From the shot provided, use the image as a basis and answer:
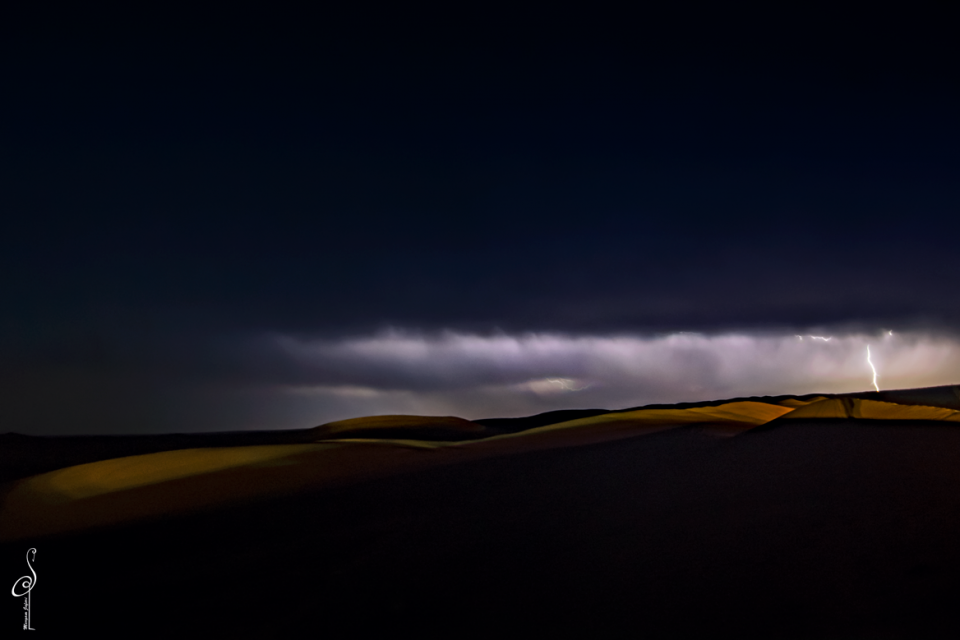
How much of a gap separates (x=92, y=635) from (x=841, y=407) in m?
10.1

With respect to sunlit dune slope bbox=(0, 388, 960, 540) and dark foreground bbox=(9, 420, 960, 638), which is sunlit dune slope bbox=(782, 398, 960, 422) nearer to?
sunlit dune slope bbox=(0, 388, 960, 540)

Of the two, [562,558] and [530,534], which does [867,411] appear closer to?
[530,534]

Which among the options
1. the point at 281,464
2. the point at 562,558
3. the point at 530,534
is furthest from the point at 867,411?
the point at 281,464

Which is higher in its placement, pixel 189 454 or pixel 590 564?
pixel 189 454

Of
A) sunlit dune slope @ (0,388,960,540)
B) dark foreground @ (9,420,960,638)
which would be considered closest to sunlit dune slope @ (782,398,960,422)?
sunlit dune slope @ (0,388,960,540)

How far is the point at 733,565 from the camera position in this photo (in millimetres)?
4191

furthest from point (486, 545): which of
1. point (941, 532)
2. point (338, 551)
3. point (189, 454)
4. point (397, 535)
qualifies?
point (189, 454)

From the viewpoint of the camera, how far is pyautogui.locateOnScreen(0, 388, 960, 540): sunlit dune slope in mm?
7039

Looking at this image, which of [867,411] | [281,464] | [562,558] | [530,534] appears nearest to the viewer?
[562,558]

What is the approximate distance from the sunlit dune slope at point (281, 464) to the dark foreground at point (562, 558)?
0.81 metres

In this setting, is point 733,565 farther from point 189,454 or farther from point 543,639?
point 189,454

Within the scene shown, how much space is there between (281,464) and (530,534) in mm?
4998

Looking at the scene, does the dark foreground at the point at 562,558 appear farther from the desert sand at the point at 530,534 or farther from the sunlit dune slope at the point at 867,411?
the sunlit dune slope at the point at 867,411

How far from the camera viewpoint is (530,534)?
201 inches
